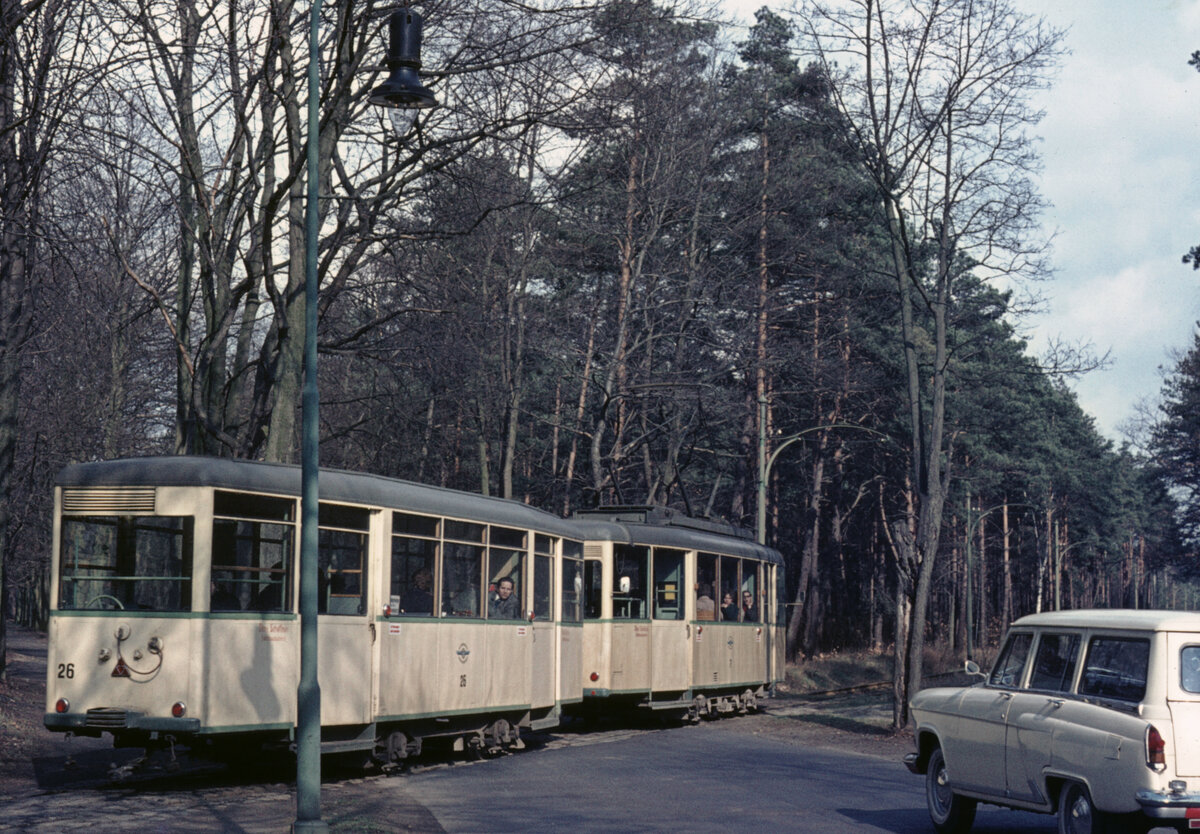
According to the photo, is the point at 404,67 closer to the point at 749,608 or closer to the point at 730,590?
the point at 730,590

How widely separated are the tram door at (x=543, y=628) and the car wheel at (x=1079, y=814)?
10.4 m

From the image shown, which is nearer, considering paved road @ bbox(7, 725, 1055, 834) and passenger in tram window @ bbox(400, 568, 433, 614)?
paved road @ bbox(7, 725, 1055, 834)

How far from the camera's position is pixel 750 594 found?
28828 mm

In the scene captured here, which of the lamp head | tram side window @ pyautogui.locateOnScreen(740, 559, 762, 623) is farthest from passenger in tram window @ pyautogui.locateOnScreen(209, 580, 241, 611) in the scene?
tram side window @ pyautogui.locateOnScreen(740, 559, 762, 623)

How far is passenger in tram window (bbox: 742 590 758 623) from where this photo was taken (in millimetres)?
28469

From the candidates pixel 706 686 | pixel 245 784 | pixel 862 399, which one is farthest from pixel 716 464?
pixel 245 784

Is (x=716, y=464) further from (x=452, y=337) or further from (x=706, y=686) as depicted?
(x=706, y=686)

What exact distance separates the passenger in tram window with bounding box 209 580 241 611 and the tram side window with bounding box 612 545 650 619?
10249 millimetres

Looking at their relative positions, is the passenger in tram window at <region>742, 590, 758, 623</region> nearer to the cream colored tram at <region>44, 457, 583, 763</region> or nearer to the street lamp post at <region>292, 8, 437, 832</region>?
the cream colored tram at <region>44, 457, 583, 763</region>

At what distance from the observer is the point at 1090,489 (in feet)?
312

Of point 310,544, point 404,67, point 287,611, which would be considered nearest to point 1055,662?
point 310,544

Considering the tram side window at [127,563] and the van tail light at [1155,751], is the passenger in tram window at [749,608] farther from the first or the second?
the van tail light at [1155,751]

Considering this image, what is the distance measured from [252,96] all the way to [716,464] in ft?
103

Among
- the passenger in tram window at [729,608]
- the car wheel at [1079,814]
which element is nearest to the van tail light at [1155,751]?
the car wheel at [1079,814]
